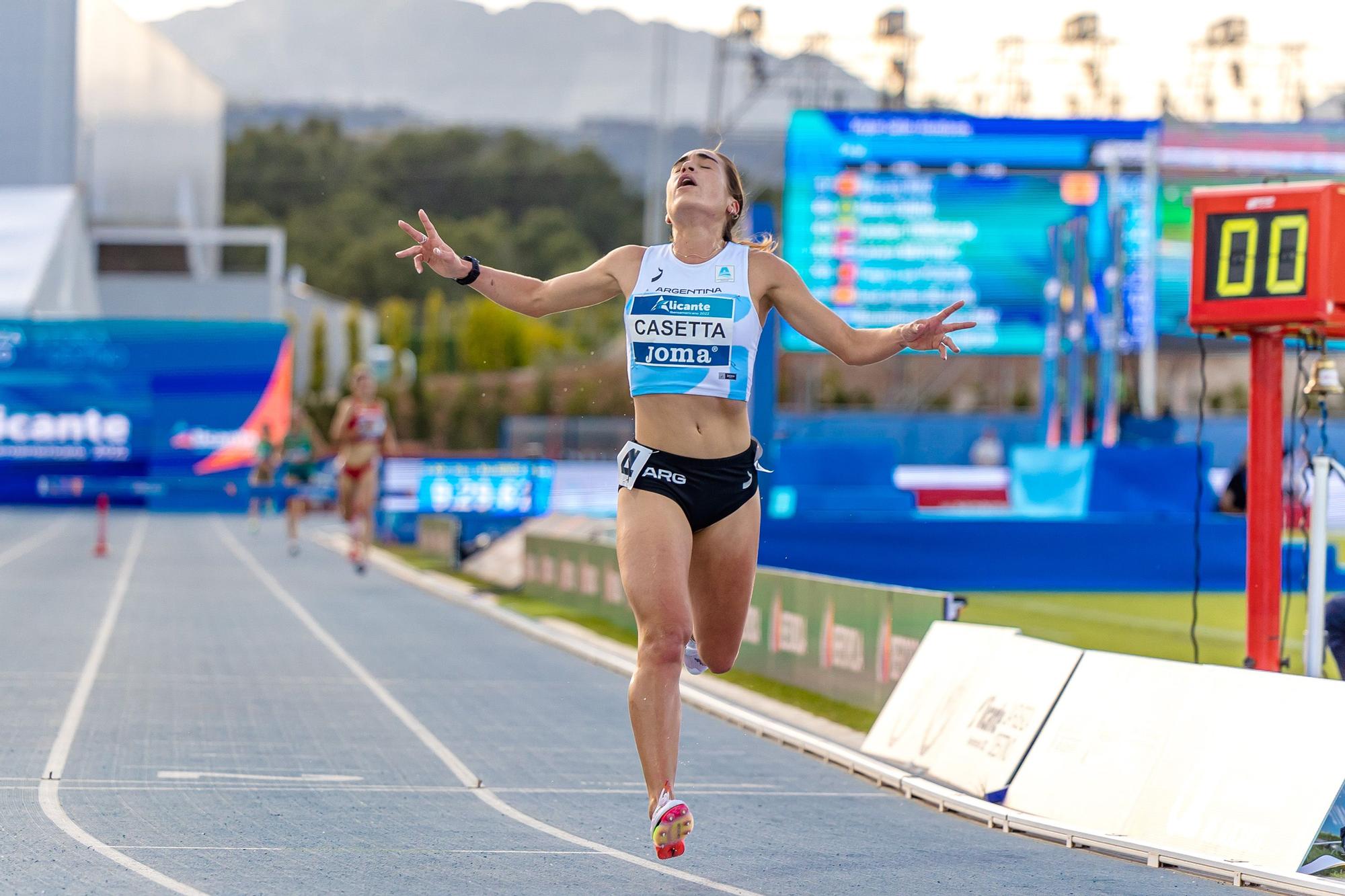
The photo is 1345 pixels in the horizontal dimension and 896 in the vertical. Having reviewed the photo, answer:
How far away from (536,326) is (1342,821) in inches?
3193

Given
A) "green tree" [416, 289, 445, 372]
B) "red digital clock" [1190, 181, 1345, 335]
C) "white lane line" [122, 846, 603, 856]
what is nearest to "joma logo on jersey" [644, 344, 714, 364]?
"white lane line" [122, 846, 603, 856]

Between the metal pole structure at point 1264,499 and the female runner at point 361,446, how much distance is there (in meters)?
13.2

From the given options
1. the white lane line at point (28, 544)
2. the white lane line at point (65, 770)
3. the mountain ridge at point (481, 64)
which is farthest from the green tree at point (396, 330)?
the white lane line at point (65, 770)

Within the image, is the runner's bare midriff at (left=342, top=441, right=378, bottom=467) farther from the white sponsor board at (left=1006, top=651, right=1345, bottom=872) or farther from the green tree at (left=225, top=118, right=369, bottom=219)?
the green tree at (left=225, top=118, right=369, bottom=219)

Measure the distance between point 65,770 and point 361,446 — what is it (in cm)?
1387

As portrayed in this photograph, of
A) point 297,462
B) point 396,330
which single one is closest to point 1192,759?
point 297,462

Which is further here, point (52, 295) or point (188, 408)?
point (52, 295)

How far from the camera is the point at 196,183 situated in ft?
228

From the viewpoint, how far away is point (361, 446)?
21953 mm

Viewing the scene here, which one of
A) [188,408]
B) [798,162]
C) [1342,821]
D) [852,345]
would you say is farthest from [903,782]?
[188,408]

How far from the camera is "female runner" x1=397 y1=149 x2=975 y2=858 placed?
19.5 feet

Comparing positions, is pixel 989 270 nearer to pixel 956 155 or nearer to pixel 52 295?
pixel 956 155

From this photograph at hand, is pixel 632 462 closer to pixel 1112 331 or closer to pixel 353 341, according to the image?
pixel 1112 331

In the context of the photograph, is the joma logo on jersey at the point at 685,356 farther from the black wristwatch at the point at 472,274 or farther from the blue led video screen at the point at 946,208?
the blue led video screen at the point at 946,208
